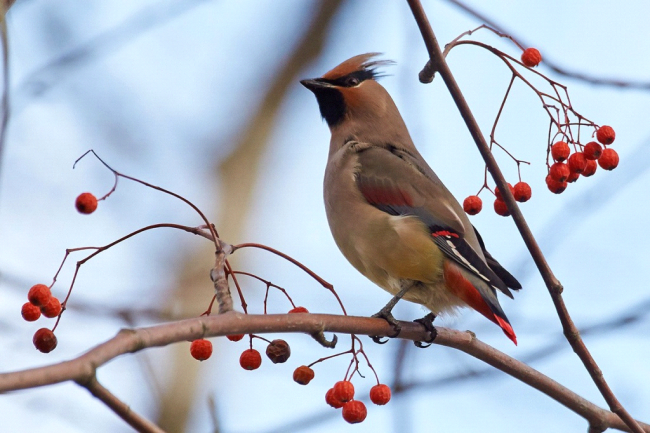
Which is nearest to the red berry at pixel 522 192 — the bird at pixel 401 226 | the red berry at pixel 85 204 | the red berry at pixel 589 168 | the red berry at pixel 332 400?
the red berry at pixel 589 168

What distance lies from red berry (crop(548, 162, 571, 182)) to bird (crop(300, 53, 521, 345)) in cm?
42

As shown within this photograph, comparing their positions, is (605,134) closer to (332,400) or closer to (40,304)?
(332,400)

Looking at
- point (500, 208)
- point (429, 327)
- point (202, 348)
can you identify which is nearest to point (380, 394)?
point (429, 327)

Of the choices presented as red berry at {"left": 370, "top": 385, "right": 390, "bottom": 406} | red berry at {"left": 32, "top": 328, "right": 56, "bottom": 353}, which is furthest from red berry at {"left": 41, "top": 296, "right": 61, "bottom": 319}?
red berry at {"left": 370, "top": 385, "right": 390, "bottom": 406}

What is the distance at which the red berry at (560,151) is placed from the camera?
112 inches

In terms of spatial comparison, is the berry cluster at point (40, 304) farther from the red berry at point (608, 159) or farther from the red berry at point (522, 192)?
the red berry at point (608, 159)

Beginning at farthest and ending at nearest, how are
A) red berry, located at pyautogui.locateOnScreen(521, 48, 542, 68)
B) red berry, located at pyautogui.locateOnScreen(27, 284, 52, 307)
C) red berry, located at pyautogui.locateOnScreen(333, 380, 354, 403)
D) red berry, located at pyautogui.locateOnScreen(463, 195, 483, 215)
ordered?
1. red berry, located at pyautogui.locateOnScreen(463, 195, 483, 215)
2. red berry, located at pyautogui.locateOnScreen(521, 48, 542, 68)
3. red berry, located at pyautogui.locateOnScreen(333, 380, 354, 403)
4. red berry, located at pyautogui.locateOnScreen(27, 284, 52, 307)

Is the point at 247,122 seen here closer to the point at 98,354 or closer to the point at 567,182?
the point at 567,182

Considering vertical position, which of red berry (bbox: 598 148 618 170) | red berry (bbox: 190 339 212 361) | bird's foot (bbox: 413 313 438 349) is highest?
red berry (bbox: 598 148 618 170)

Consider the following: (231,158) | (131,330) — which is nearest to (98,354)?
(131,330)

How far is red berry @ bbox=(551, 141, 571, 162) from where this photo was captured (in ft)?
9.36

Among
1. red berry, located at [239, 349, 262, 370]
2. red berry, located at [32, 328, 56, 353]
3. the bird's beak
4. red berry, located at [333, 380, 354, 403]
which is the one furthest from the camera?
the bird's beak

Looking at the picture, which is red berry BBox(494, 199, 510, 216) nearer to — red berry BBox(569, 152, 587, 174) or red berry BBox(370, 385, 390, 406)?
red berry BBox(569, 152, 587, 174)

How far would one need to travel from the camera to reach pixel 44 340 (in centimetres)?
209
